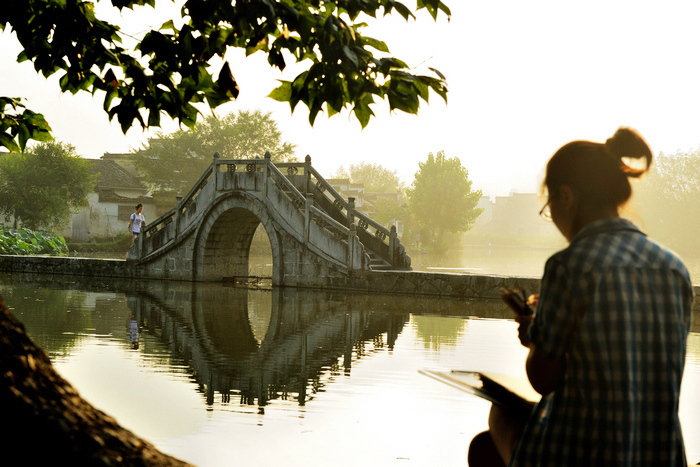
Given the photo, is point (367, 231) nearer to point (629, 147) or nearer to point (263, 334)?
point (263, 334)

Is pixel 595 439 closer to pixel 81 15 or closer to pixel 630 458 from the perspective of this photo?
pixel 630 458

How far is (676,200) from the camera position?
73.2 metres

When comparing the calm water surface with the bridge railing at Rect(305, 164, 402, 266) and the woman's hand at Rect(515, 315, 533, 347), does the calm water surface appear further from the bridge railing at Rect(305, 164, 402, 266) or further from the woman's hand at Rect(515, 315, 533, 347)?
the bridge railing at Rect(305, 164, 402, 266)

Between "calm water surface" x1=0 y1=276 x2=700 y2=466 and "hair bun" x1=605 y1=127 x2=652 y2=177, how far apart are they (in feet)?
10.7

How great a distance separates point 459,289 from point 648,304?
16626 mm

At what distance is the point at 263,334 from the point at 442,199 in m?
53.2

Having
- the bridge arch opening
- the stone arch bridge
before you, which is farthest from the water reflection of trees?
the bridge arch opening

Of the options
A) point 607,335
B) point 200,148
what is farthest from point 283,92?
point 200,148

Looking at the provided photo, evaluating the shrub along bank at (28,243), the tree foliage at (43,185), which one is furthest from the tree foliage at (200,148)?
the shrub along bank at (28,243)

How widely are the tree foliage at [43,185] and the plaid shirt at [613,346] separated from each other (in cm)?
4245

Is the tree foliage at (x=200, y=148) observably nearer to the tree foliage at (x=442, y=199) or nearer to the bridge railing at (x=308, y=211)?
the tree foliage at (x=442, y=199)

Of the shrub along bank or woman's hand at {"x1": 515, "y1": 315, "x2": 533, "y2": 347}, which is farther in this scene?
the shrub along bank

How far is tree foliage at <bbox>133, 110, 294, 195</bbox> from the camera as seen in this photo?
50.4 meters

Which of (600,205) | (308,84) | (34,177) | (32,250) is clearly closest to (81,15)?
(308,84)
